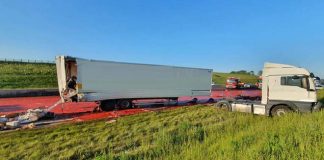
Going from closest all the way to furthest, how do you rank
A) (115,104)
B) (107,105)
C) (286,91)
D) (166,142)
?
(166,142) → (286,91) → (107,105) → (115,104)

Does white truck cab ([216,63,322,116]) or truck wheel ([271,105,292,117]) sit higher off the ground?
white truck cab ([216,63,322,116])

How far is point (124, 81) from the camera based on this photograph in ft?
58.0

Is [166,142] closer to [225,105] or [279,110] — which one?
[279,110]

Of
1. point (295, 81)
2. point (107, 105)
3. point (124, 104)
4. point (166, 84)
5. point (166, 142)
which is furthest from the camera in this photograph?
point (166, 84)

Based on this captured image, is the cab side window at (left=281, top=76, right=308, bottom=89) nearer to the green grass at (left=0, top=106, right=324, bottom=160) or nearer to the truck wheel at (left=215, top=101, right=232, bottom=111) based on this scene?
the truck wheel at (left=215, top=101, right=232, bottom=111)

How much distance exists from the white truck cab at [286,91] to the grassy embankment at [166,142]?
4.34 m

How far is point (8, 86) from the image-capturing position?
32.2 meters

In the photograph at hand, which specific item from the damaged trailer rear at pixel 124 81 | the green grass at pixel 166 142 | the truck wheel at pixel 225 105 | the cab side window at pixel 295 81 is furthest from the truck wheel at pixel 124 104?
the cab side window at pixel 295 81

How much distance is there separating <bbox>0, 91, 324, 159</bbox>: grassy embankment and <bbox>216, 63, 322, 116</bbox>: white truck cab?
434 centimetres

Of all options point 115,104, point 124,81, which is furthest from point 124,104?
point 124,81

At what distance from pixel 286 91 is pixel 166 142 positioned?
835 cm

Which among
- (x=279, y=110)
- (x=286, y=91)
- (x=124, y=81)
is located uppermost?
(x=124, y=81)

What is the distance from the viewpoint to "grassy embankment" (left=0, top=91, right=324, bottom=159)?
5211 millimetres

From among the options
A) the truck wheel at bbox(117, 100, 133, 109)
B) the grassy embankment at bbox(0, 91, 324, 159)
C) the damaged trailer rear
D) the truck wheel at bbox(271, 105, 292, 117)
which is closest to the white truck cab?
the truck wheel at bbox(271, 105, 292, 117)
